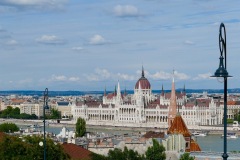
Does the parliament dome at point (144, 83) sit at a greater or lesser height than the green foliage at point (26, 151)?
greater

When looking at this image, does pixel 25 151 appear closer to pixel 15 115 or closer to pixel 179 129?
pixel 179 129

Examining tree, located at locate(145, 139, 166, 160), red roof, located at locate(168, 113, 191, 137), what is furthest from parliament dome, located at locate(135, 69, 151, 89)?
tree, located at locate(145, 139, 166, 160)

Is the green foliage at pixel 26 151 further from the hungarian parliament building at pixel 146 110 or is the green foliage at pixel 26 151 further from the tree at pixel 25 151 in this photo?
the hungarian parliament building at pixel 146 110

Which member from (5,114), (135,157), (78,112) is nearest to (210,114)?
(78,112)

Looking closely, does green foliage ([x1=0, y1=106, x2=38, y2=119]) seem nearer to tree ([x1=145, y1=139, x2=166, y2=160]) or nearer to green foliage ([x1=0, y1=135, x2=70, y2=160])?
tree ([x1=145, y1=139, x2=166, y2=160])

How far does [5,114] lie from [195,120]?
3155 cm

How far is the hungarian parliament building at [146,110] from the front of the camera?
235ft

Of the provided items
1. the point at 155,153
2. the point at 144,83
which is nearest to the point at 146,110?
the point at 144,83

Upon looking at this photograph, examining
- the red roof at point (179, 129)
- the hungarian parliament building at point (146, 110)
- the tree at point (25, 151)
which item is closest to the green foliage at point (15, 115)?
the hungarian parliament building at point (146, 110)

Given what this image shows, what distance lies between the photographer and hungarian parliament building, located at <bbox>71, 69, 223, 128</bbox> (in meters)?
71.7

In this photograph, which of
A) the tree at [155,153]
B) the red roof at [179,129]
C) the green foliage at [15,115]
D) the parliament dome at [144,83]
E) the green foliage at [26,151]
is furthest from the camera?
the green foliage at [15,115]

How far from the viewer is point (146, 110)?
75.9 m

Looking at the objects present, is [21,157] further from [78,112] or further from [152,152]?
[78,112]

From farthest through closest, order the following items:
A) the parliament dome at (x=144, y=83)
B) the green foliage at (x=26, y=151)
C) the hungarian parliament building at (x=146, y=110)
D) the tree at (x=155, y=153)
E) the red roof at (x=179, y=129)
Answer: the parliament dome at (x=144, y=83) < the hungarian parliament building at (x=146, y=110) < the red roof at (x=179, y=129) < the tree at (x=155, y=153) < the green foliage at (x=26, y=151)
